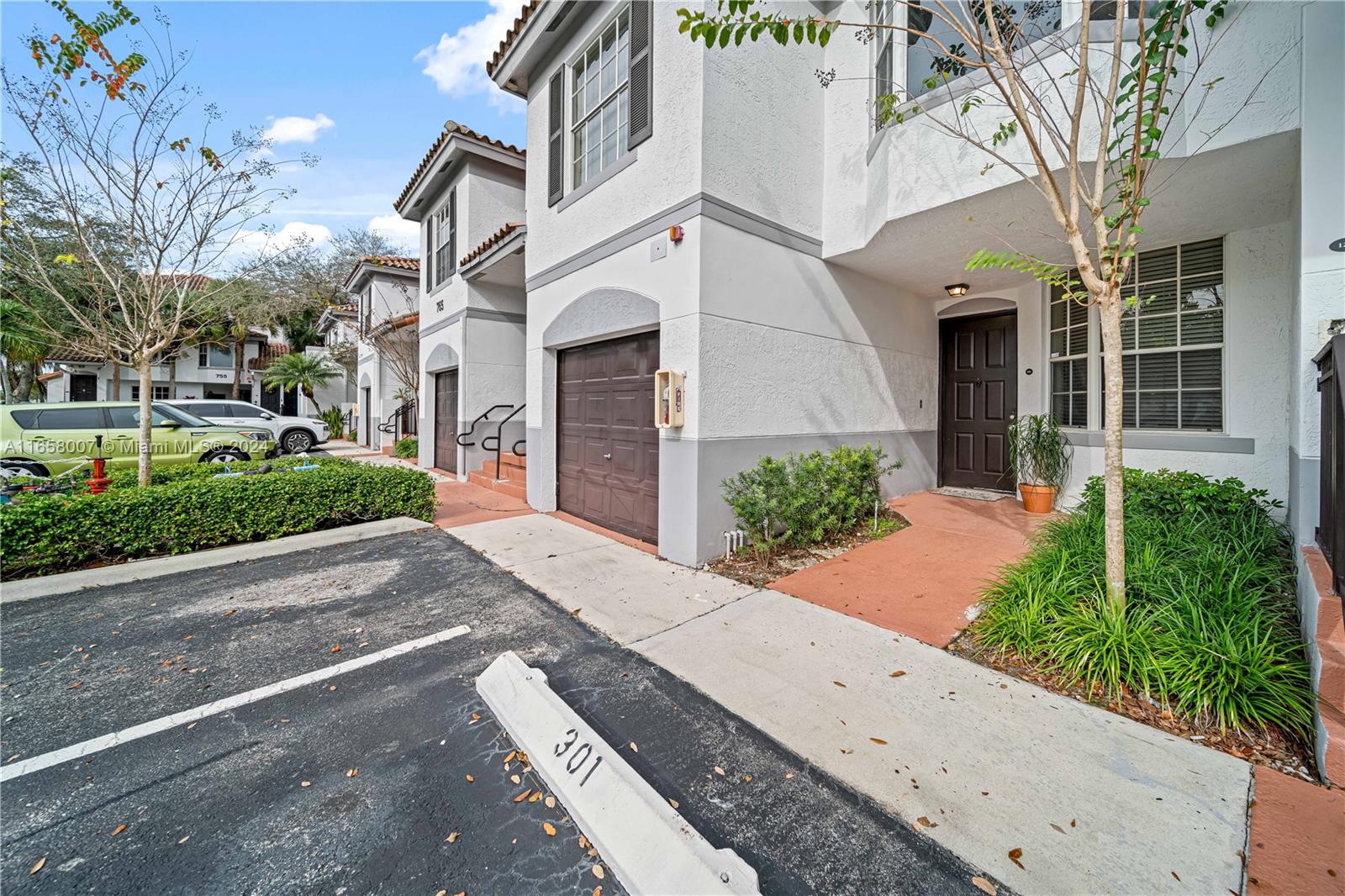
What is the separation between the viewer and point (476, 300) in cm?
991

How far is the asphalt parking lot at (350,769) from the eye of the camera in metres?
1.79

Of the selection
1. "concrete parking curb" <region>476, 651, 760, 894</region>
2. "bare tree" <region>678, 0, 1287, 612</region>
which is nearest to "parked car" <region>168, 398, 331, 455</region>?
"concrete parking curb" <region>476, 651, 760, 894</region>

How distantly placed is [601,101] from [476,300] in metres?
4.84

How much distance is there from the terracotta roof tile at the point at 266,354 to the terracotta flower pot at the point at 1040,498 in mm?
34503

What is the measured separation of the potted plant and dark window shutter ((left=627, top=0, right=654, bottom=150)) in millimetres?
5957

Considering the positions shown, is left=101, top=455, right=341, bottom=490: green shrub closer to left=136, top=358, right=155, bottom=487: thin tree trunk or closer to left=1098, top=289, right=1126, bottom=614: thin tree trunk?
left=136, top=358, right=155, bottom=487: thin tree trunk

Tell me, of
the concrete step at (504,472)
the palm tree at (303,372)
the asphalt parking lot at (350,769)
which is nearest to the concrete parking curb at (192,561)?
the asphalt parking lot at (350,769)

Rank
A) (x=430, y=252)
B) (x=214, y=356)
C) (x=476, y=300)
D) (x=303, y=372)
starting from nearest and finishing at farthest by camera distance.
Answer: (x=476, y=300) → (x=430, y=252) → (x=303, y=372) → (x=214, y=356)

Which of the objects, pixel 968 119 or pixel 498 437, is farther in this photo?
pixel 498 437

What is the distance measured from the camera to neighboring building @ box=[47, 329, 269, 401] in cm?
2417

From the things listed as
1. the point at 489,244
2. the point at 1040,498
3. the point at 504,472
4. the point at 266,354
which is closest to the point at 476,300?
the point at 489,244

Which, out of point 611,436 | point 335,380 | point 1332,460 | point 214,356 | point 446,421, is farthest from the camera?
point 214,356

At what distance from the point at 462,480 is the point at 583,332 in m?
5.39

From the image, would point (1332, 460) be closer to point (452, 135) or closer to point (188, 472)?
point (452, 135)
